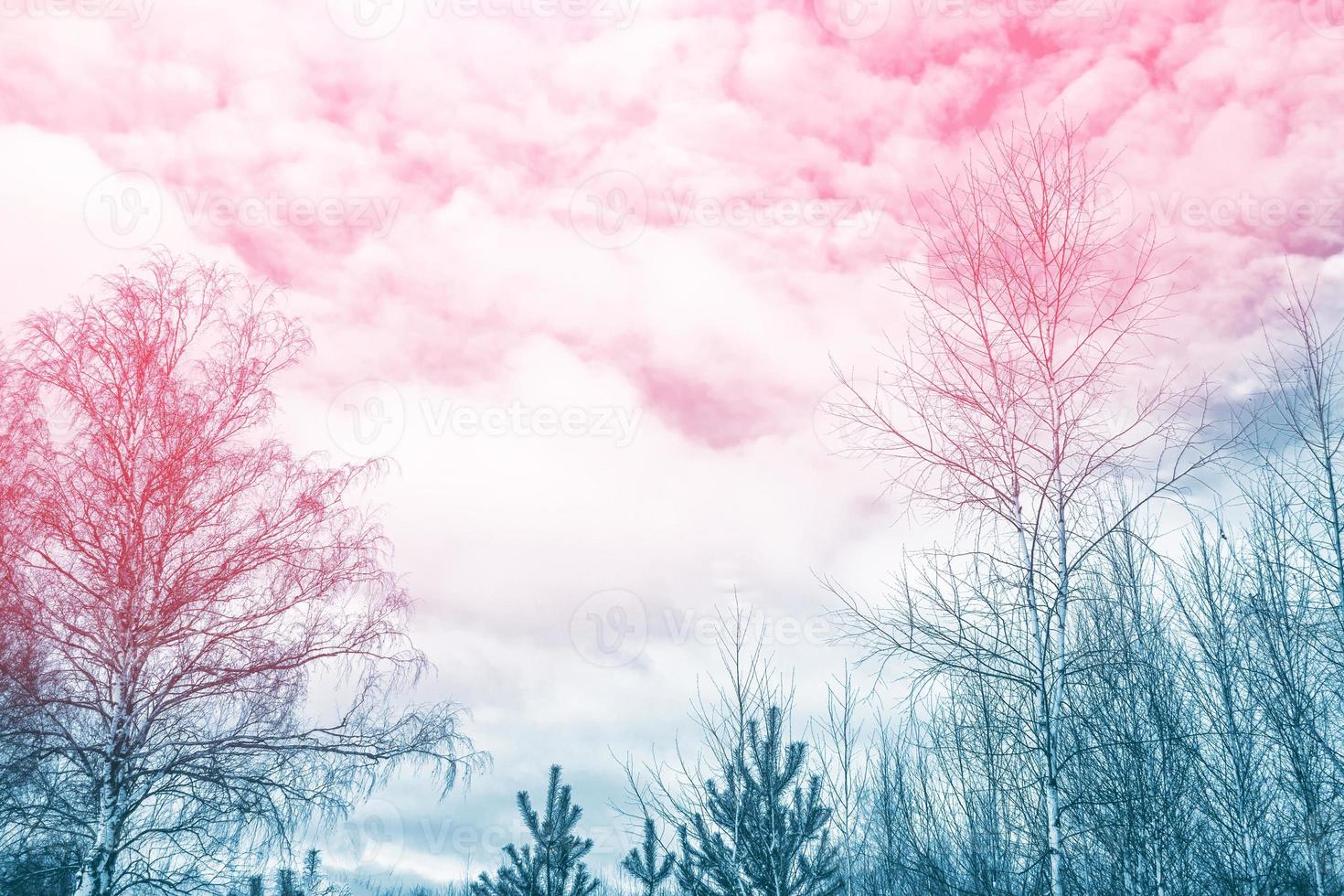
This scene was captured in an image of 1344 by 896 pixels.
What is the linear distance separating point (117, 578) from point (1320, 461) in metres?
12.3

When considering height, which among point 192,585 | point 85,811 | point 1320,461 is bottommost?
point 85,811

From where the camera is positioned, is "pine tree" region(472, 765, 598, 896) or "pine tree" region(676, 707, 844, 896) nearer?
"pine tree" region(676, 707, 844, 896)

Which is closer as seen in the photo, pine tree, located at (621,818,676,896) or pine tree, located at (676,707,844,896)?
pine tree, located at (676,707,844,896)

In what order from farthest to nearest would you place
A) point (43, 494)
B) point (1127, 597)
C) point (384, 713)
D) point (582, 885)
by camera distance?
point (582, 885)
point (1127, 597)
point (384, 713)
point (43, 494)

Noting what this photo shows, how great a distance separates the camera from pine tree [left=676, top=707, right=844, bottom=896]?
360 inches

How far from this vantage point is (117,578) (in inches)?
365

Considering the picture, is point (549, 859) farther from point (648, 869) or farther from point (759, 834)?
point (759, 834)

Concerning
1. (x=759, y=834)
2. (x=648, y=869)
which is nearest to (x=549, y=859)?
(x=648, y=869)

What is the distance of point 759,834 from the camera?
9.20m

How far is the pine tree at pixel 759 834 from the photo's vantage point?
9141 mm

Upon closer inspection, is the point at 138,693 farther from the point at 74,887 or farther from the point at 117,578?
the point at 74,887

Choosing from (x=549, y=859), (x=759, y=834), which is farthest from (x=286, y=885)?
(x=759, y=834)

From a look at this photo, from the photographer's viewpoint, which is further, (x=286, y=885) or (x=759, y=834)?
(x=286, y=885)

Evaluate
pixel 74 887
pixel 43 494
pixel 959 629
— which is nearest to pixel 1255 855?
pixel 959 629
